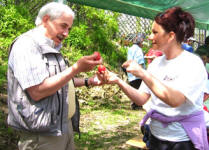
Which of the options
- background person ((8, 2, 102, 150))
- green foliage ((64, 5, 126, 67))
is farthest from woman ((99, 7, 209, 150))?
green foliage ((64, 5, 126, 67))

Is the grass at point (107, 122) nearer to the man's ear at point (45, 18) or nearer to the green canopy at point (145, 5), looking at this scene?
the green canopy at point (145, 5)

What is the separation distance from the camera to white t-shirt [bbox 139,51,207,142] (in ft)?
6.18

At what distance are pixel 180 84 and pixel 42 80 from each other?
98 cm

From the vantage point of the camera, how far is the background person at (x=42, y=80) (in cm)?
185

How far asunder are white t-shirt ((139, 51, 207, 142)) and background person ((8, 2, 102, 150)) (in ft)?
1.90

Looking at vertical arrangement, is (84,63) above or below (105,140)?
above

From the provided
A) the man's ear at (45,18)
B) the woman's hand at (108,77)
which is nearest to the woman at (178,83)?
the woman's hand at (108,77)

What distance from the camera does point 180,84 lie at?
1.88 m

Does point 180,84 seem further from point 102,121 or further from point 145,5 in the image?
point 102,121

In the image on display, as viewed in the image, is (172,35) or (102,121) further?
(102,121)

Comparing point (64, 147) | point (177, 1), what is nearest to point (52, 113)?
point (64, 147)

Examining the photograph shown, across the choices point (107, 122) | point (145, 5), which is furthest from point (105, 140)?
point (145, 5)

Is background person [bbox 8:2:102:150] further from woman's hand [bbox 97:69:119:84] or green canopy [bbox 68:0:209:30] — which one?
green canopy [bbox 68:0:209:30]

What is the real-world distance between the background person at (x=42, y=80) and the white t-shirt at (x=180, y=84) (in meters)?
0.58
